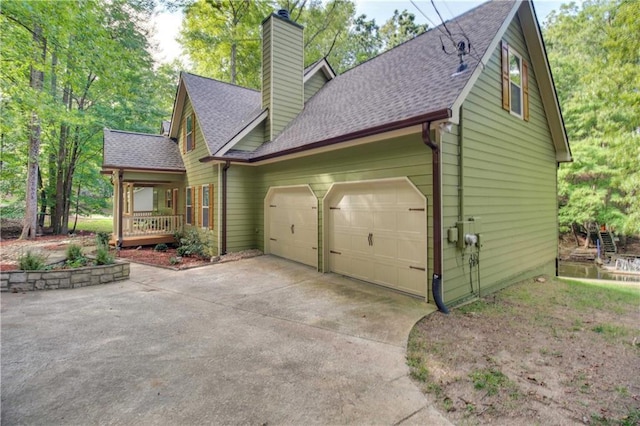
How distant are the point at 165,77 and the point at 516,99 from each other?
68.3ft

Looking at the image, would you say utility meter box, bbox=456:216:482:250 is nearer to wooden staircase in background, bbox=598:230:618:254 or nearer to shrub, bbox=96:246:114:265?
shrub, bbox=96:246:114:265

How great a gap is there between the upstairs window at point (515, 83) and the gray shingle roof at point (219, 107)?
692 cm

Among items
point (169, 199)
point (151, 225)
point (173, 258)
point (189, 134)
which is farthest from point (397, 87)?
point (169, 199)

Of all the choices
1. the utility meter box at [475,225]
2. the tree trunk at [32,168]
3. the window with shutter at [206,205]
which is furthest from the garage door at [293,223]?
the tree trunk at [32,168]

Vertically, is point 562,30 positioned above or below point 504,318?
above

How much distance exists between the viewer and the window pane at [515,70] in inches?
272

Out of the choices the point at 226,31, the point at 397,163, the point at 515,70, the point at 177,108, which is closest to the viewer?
the point at 397,163

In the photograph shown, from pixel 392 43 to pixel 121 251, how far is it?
74.2 feet

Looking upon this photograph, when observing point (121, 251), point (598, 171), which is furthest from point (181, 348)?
point (598, 171)

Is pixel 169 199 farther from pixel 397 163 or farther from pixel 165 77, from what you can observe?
pixel 397 163

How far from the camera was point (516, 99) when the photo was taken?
279 inches

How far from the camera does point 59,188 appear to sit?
15648 mm

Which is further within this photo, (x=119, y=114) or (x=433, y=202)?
(x=119, y=114)

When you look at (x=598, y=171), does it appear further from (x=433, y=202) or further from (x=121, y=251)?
(x=121, y=251)
